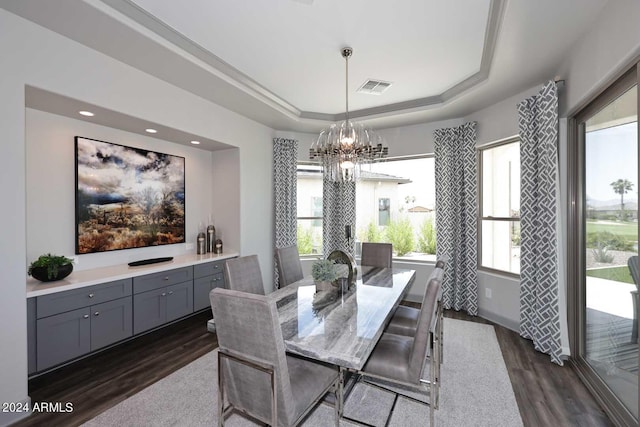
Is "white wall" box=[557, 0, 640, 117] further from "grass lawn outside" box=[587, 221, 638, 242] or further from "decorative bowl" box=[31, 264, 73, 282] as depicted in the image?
"decorative bowl" box=[31, 264, 73, 282]

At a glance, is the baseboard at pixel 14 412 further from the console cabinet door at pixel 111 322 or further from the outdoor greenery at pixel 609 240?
the outdoor greenery at pixel 609 240

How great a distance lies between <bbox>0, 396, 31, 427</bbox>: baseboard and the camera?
6.65 feet

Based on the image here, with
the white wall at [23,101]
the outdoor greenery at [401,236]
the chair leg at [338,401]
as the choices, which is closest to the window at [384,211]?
the outdoor greenery at [401,236]

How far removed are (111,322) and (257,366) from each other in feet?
7.32

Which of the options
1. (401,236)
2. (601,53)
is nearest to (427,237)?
(401,236)

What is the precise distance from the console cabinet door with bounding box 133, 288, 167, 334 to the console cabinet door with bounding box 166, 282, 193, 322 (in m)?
0.06

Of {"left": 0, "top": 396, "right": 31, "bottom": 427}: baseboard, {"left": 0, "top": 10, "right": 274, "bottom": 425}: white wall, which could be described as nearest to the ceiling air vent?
{"left": 0, "top": 10, "right": 274, "bottom": 425}: white wall

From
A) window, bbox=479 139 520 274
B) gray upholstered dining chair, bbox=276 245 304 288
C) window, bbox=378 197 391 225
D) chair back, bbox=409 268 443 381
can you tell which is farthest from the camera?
window, bbox=378 197 391 225

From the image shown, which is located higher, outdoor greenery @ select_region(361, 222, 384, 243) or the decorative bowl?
outdoor greenery @ select_region(361, 222, 384, 243)

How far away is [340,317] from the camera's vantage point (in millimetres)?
2016

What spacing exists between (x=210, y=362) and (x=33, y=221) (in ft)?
6.90

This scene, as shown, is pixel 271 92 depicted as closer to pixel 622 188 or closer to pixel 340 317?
pixel 340 317

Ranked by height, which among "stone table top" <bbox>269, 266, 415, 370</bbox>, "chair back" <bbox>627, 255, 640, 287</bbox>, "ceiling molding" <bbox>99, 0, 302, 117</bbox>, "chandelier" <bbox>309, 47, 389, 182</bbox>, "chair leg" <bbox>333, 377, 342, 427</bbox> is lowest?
"chair leg" <bbox>333, 377, 342, 427</bbox>

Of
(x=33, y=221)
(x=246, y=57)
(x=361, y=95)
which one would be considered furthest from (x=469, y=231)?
(x=33, y=221)
